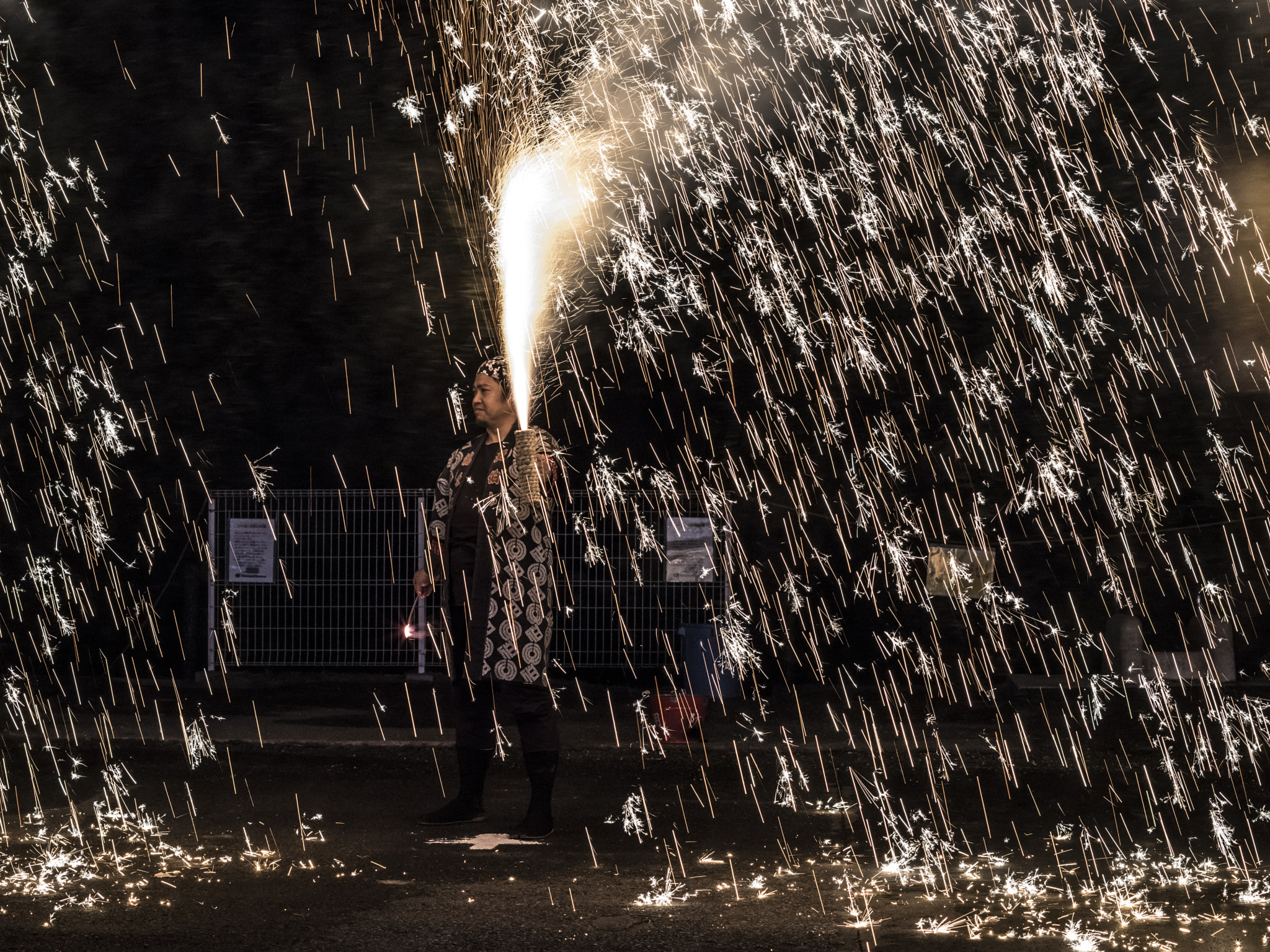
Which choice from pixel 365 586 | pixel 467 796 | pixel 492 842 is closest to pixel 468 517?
pixel 467 796

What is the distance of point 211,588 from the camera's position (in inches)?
484

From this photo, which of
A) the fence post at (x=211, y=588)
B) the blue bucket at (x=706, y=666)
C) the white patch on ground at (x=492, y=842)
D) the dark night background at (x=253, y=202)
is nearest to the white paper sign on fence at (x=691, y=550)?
the blue bucket at (x=706, y=666)

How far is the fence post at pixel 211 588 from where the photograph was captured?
1226cm

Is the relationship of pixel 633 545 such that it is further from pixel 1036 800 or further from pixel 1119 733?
pixel 1036 800

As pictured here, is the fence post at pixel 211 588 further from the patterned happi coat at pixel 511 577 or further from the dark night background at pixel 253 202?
the patterned happi coat at pixel 511 577

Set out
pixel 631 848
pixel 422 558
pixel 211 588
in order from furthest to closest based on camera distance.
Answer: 1. pixel 422 558
2. pixel 211 588
3. pixel 631 848

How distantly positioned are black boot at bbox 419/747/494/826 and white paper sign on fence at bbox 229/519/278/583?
6.77 metres

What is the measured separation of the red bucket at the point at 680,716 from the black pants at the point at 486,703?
7.12 feet

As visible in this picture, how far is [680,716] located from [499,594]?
2536 millimetres

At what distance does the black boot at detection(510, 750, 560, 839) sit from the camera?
5.92 meters

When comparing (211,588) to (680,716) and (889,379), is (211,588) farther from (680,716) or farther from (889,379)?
(889,379)

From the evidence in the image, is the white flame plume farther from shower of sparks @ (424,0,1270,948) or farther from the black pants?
the black pants

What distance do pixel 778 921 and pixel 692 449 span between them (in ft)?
14.8

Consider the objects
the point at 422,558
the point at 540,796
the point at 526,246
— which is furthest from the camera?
the point at 422,558
